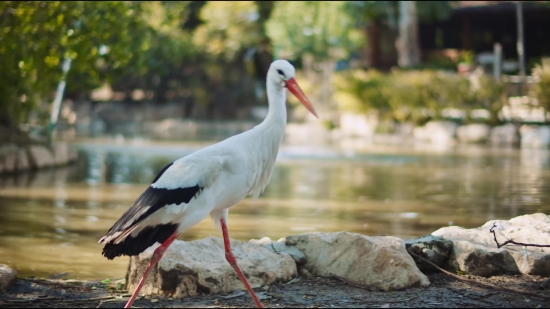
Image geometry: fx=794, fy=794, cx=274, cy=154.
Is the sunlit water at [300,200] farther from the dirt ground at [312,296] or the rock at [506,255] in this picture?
the rock at [506,255]

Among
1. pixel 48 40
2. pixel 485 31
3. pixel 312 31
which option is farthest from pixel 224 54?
pixel 48 40

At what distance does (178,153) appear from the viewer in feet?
57.3

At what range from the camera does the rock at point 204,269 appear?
4637mm

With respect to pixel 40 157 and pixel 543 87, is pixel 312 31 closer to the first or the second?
pixel 543 87

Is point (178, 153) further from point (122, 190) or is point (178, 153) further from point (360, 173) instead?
point (122, 190)

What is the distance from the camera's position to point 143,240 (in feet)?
14.3

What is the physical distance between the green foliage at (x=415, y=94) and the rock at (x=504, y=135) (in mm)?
342

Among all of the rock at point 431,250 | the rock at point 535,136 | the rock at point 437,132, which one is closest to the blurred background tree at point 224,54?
the rock at point 437,132

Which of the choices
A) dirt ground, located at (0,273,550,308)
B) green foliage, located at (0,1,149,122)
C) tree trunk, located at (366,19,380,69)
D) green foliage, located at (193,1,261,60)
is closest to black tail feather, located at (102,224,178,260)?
dirt ground, located at (0,273,550,308)

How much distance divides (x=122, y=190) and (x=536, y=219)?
6609mm

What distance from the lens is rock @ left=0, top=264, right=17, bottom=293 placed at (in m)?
4.68

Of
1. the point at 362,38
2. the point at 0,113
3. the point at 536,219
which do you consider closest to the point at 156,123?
the point at 362,38

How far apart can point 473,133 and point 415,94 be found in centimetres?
198

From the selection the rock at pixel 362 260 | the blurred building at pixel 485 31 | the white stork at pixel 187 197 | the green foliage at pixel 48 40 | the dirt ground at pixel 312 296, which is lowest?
the dirt ground at pixel 312 296
